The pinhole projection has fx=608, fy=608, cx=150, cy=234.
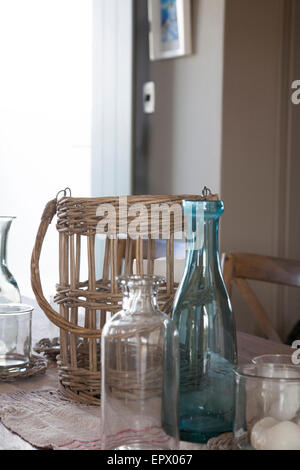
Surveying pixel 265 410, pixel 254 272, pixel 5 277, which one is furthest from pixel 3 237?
pixel 254 272

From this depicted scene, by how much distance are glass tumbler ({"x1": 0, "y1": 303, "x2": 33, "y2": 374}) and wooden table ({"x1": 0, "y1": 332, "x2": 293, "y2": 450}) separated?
30 millimetres

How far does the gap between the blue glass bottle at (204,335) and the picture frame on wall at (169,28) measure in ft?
6.73

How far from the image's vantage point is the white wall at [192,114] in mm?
2451

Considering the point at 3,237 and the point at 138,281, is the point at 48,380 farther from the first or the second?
the point at 138,281

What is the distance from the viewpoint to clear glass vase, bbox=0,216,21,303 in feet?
2.95

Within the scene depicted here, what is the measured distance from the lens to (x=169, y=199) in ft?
2.36

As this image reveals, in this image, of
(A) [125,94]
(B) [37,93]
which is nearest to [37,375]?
(A) [125,94]

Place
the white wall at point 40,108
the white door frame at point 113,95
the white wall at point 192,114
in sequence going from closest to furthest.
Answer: the white wall at point 192,114 → the white door frame at point 113,95 → the white wall at point 40,108

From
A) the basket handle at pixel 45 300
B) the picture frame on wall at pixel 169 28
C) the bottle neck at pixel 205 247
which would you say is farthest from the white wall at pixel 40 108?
the bottle neck at pixel 205 247

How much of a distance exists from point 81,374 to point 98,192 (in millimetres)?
2044

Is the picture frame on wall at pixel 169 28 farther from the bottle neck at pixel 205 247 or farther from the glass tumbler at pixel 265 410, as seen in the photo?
the glass tumbler at pixel 265 410

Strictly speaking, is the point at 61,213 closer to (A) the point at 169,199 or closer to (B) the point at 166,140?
(A) the point at 169,199

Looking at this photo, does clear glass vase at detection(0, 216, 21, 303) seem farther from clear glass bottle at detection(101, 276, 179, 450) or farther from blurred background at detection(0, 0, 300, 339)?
blurred background at detection(0, 0, 300, 339)

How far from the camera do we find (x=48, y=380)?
855 mm
